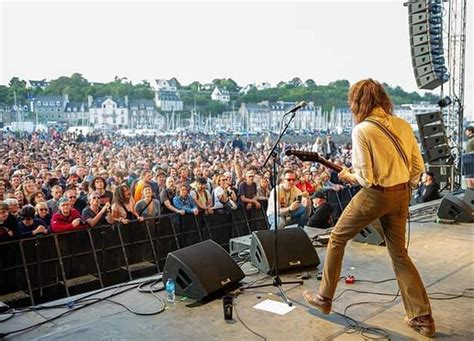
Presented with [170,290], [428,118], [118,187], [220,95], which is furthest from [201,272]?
[220,95]

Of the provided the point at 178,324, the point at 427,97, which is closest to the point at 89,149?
the point at 427,97

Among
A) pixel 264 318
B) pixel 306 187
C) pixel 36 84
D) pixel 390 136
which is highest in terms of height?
pixel 36 84

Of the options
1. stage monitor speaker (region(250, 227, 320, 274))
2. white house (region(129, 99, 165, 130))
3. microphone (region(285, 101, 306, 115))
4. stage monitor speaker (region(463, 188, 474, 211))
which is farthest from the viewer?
white house (region(129, 99, 165, 130))

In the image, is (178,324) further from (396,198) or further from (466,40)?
(466,40)

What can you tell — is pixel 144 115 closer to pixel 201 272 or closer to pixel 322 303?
pixel 201 272

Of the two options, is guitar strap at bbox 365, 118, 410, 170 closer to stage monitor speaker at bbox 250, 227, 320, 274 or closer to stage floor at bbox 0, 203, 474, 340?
stage floor at bbox 0, 203, 474, 340

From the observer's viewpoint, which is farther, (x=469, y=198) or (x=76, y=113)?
(x=76, y=113)

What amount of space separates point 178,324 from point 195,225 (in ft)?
11.7

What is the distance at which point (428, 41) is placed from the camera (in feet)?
31.2

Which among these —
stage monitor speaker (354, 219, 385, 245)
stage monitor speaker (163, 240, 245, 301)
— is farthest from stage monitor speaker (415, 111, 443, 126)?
stage monitor speaker (163, 240, 245, 301)

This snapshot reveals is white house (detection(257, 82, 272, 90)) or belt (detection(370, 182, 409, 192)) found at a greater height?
white house (detection(257, 82, 272, 90))

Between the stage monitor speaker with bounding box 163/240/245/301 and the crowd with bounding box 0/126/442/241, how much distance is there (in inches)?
88.7

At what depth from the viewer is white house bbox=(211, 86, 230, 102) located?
49.6 feet

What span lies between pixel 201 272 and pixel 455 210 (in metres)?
4.16
